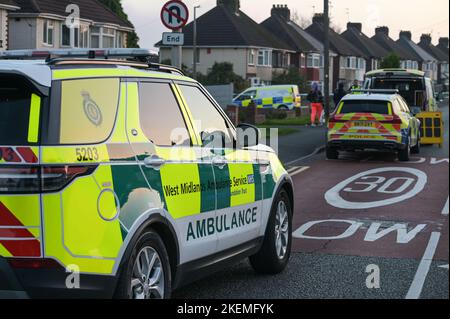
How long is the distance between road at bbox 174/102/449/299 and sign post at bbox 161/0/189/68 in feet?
10.0

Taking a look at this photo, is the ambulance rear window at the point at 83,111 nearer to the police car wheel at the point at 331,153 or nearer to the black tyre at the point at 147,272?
the black tyre at the point at 147,272

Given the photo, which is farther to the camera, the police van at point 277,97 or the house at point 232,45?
the house at point 232,45

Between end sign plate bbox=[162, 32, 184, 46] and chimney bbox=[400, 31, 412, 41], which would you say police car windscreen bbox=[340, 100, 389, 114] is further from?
chimney bbox=[400, 31, 412, 41]

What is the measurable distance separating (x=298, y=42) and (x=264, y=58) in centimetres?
1048

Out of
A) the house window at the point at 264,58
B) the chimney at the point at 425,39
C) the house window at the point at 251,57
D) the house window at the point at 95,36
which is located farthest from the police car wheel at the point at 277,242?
the chimney at the point at 425,39

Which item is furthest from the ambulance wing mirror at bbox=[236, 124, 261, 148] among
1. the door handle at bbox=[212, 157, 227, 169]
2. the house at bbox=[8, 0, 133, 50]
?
the house at bbox=[8, 0, 133, 50]

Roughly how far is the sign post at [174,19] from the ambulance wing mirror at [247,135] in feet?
20.8

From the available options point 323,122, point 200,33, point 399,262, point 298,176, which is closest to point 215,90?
point 323,122

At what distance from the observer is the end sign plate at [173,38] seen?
43.9 ft

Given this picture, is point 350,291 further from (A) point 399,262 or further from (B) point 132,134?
(B) point 132,134

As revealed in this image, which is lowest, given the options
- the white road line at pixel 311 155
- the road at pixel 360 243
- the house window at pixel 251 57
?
the road at pixel 360 243

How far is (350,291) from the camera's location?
699 cm

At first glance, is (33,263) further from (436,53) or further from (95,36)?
(436,53)

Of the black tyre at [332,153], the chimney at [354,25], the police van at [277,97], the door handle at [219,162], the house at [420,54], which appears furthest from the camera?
the house at [420,54]
